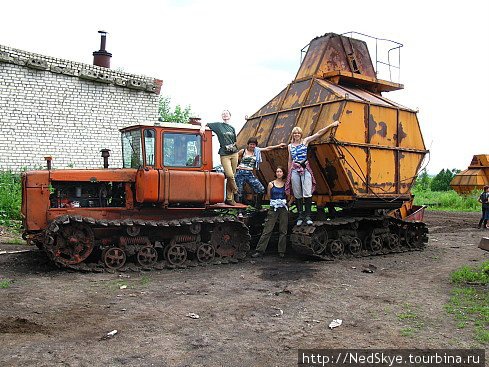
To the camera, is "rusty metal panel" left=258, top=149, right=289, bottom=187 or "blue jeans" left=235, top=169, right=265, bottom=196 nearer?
"blue jeans" left=235, top=169, right=265, bottom=196

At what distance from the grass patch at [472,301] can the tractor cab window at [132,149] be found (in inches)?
218

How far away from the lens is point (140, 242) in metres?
8.77

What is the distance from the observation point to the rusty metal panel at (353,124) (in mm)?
10047

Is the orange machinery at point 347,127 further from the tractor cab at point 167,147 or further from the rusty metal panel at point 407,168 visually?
the tractor cab at point 167,147

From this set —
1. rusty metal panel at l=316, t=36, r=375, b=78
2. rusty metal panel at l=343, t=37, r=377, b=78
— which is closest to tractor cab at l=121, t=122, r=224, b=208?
rusty metal panel at l=316, t=36, r=375, b=78

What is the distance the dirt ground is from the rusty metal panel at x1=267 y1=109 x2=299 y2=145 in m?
3.19

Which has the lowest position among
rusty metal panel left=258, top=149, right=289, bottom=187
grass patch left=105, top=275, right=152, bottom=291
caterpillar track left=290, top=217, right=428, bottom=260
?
grass patch left=105, top=275, right=152, bottom=291

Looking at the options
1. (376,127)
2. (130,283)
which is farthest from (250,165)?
(130,283)

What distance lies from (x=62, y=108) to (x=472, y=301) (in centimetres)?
1348

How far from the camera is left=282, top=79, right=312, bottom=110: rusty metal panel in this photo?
1144cm

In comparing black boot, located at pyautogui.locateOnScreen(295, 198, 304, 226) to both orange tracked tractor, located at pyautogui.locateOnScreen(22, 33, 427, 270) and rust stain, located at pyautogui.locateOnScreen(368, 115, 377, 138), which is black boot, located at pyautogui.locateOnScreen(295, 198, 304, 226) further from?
rust stain, located at pyautogui.locateOnScreen(368, 115, 377, 138)

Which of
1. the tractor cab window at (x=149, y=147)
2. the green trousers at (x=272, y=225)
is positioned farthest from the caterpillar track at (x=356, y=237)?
the tractor cab window at (x=149, y=147)

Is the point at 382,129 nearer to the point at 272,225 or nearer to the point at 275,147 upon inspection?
the point at 275,147

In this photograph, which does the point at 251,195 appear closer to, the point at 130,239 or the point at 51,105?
the point at 130,239
